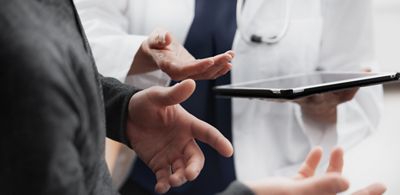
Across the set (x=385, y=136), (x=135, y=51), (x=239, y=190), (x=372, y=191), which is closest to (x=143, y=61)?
(x=135, y=51)

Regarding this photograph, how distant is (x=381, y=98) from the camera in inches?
23.1

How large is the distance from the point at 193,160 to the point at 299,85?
6.4 inches

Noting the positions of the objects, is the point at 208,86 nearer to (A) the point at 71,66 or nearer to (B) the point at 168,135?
(B) the point at 168,135

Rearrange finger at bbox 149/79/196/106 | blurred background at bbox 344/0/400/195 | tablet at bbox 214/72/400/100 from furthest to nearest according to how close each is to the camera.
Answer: blurred background at bbox 344/0/400/195 → tablet at bbox 214/72/400/100 → finger at bbox 149/79/196/106

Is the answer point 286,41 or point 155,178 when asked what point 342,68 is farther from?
point 155,178

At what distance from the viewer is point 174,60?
1.21 ft

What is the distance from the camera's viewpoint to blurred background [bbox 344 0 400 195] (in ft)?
1.81

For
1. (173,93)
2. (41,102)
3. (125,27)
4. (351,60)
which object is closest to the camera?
(41,102)

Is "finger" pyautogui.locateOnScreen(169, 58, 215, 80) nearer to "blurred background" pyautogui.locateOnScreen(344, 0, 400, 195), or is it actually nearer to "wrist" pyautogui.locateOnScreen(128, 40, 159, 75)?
"wrist" pyautogui.locateOnScreen(128, 40, 159, 75)

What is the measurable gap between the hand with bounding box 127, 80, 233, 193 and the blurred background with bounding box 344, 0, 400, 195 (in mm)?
209

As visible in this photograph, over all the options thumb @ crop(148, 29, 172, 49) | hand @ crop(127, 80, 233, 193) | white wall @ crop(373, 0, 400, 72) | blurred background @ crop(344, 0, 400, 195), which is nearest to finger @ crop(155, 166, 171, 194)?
hand @ crop(127, 80, 233, 193)

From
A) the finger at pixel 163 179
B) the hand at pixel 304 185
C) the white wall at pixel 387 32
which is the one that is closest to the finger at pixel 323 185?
the hand at pixel 304 185

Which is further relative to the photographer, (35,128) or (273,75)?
(273,75)

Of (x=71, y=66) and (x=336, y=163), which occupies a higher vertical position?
(x=71, y=66)
